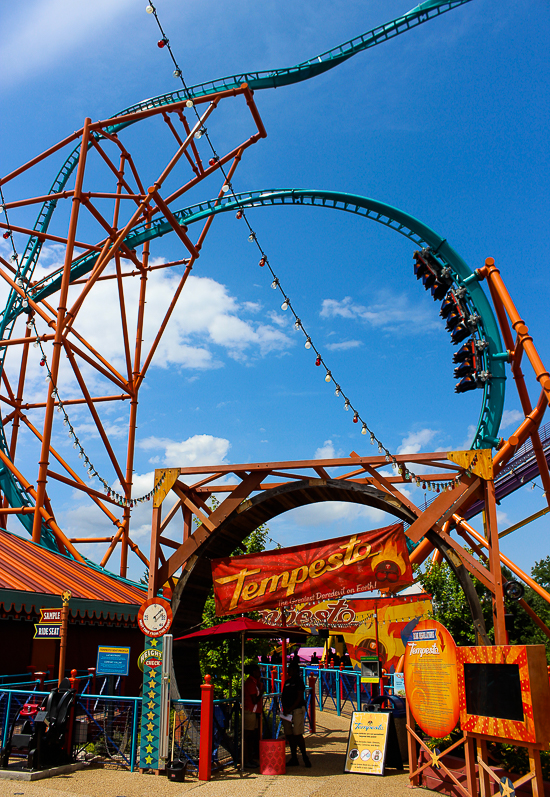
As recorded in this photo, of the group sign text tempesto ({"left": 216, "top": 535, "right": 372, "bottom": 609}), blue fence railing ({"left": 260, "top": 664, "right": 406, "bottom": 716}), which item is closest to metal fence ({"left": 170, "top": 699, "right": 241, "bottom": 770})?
sign text tempesto ({"left": 216, "top": 535, "right": 372, "bottom": 609})

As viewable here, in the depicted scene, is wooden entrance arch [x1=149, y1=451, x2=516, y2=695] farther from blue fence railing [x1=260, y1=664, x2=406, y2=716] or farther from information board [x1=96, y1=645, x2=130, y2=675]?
blue fence railing [x1=260, y1=664, x2=406, y2=716]

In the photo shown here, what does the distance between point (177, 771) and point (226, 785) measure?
80cm

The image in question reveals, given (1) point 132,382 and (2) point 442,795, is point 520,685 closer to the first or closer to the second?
(2) point 442,795

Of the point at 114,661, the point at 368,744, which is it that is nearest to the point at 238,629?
the point at 114,661

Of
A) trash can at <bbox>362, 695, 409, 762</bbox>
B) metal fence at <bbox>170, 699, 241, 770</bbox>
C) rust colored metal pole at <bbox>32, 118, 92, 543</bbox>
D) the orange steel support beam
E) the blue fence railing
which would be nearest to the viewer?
metal fence at <bbox>170, 699, 241, 770</bbox>

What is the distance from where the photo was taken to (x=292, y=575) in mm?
10758

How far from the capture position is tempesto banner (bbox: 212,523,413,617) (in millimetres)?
10148

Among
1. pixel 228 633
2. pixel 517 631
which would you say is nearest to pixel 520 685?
pixel 228 633

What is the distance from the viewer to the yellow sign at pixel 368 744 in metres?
9.34

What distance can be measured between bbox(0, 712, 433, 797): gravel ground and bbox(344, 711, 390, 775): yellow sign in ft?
0.58

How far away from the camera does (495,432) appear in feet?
53.6

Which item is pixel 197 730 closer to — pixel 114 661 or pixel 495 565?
pixel 114 661

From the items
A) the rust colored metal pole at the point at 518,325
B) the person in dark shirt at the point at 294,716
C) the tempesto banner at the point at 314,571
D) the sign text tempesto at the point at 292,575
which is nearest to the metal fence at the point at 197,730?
the person in dark shirt at the point at 294,716

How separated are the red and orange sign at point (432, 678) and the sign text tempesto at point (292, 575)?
2.23m
